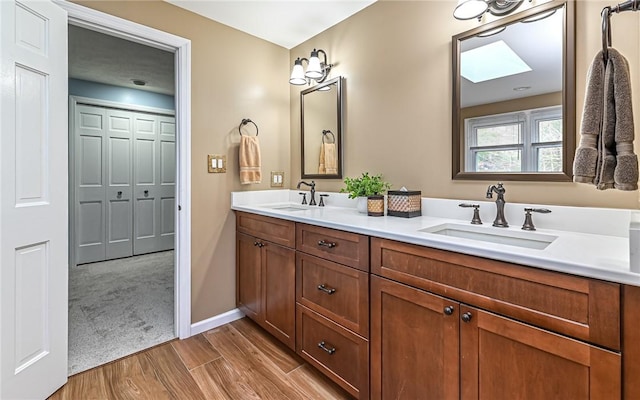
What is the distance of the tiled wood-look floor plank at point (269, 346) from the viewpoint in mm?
1882

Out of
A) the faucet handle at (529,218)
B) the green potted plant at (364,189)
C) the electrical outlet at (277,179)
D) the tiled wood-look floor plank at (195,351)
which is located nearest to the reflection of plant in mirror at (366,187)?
the green potted plant at (364,189)

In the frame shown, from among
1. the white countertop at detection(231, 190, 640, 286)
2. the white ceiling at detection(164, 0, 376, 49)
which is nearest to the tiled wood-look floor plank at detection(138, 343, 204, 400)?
the white countertop at detection(231, 190, 640, 286)

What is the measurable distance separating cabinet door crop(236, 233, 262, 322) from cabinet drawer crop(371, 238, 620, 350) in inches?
46.8

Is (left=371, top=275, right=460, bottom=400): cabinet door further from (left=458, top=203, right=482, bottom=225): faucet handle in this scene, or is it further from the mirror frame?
the mirror frame

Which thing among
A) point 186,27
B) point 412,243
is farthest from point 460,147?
point 186,27

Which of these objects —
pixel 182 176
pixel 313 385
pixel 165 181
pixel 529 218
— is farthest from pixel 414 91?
pixel 165 181

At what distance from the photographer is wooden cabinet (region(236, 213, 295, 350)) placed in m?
1.87

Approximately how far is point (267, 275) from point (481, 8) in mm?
1923

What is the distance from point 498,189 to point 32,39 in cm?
236

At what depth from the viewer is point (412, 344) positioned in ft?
4.00

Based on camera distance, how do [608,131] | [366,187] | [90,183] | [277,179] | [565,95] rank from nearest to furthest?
1. [608,131]
2. [565,95]
3. [366,187]
4. [277,179]
5. [90,183]

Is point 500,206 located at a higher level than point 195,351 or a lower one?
higher

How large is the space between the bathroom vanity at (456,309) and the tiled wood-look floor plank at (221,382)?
1.10ft

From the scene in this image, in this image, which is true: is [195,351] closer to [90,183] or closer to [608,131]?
[608,131]
